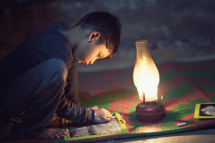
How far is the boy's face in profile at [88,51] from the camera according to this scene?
1567 millimetres

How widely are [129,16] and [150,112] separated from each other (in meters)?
2.38

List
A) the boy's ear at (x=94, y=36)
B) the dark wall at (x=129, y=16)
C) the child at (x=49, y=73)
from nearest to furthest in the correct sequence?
the child at (x=49, y=73), the boy's ear at (x=94, y=36), the dark wall at (x=129, y=16)

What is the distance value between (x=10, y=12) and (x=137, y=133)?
270 centimetres

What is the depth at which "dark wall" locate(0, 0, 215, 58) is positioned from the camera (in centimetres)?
354

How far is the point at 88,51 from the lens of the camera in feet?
5.16

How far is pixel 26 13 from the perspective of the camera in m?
3.56

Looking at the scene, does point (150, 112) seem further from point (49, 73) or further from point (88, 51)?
point (49, 73)

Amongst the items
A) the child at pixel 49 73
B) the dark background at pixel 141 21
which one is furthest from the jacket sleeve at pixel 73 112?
the dark background at pixel 141 21

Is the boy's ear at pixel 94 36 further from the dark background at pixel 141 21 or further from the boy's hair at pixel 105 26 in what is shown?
the dark background at pixel 141 21

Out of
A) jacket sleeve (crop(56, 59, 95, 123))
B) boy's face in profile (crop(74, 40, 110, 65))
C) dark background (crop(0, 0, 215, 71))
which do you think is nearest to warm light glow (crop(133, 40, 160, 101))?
boy's face in profile (crop(74, 40, 110, 65))

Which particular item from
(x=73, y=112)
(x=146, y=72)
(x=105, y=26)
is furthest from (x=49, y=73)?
(x=146, y=72)

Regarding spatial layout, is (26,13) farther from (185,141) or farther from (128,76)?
(185,141)

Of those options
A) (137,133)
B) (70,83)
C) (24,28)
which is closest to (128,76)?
(70,83)

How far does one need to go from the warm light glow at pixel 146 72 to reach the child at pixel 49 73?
15 centimetres
